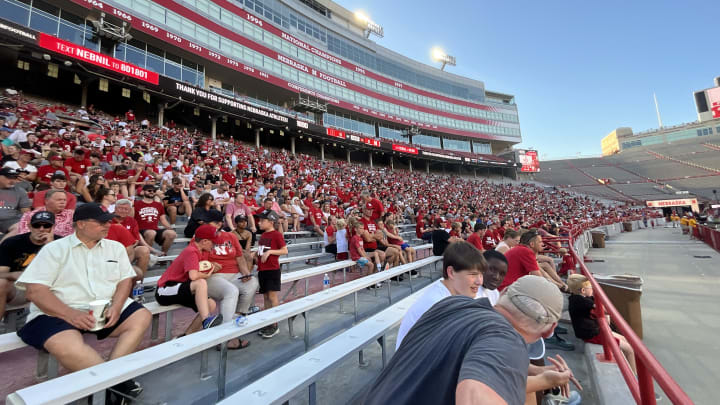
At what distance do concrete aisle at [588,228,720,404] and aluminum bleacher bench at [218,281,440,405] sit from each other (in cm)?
322

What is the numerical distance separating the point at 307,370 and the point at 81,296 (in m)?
2.05

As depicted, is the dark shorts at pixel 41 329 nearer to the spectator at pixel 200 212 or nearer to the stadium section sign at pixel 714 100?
the spectator at pixel 200 212

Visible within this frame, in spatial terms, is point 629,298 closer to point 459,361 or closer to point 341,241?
point 459,361

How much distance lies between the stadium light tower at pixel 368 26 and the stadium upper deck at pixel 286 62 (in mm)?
857

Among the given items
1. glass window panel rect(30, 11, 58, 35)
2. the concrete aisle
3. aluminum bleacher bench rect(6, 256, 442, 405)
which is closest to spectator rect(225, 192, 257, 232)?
aluminum bleacher bench rect(6, 256, 442, 405)

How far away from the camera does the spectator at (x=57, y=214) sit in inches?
141

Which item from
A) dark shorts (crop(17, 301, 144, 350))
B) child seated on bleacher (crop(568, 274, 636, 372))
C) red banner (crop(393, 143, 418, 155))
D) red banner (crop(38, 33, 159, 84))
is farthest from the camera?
red banner (crop(393, 143, 418, 155))

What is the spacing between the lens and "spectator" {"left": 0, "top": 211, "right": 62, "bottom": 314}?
9.18 ft

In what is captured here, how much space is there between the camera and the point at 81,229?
2551 mm

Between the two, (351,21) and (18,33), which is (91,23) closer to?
(18,33)

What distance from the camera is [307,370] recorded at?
81.2 inches

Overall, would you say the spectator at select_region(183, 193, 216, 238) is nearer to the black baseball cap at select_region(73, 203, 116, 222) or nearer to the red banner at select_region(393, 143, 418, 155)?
the black baseball cap at select_region(73, 203, 116, 222)

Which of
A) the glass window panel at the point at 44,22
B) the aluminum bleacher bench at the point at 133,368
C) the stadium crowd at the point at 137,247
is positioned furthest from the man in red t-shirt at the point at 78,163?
the glass window panel at the point at 44,22

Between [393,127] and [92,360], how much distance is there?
38720 millimetres
